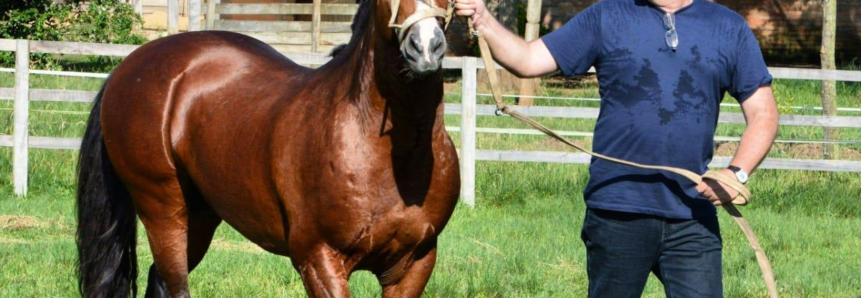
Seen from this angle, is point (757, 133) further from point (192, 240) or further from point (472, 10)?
point (192, 240)

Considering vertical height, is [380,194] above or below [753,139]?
below

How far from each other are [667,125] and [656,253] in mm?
438

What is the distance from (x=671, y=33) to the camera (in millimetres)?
3484

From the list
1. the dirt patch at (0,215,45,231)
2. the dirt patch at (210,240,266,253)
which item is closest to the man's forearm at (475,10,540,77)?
the dirt patch at (210,240,266,253)

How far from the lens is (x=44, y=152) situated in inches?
395

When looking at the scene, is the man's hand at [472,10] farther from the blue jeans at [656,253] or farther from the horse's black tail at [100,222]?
the horse's black tail at [100,222]

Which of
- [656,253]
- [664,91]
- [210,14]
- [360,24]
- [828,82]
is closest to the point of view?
[664,91]

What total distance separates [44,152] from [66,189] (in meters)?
0.99

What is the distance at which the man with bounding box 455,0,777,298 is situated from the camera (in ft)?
11.4

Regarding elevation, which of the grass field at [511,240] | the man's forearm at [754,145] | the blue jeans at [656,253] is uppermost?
the man's forearm at [754,145]

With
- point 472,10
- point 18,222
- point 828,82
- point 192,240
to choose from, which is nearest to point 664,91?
point 472,10

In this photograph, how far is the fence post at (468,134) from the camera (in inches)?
349

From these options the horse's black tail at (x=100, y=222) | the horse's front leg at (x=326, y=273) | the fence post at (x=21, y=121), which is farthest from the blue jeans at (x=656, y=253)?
the fence post at (x=21, y=121)

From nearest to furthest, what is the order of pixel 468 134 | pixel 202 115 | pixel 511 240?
pixel 202 115 → pixel 511 240 → pixel 468 134
